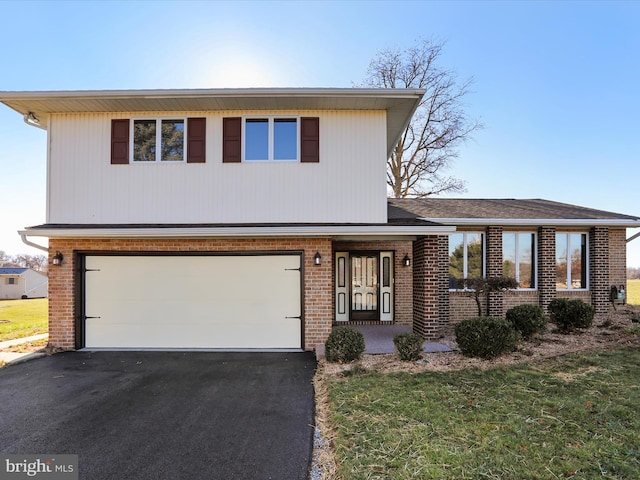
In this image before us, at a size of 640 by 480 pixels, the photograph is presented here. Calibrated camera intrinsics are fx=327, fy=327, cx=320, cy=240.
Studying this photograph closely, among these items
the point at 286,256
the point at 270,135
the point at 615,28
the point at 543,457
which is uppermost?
the point at 615,28

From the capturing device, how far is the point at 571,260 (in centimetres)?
1013

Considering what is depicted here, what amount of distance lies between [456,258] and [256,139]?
658 cm

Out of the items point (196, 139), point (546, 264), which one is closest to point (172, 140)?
point (196, 139)

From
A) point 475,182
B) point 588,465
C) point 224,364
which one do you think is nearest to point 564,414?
point 588,465

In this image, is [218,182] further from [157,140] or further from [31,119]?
[31,119]

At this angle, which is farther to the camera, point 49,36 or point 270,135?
point 49,36

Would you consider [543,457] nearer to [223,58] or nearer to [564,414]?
[564,414]

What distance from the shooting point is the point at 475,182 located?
19.2 meters

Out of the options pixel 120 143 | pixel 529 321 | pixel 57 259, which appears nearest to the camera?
pixel 529 321

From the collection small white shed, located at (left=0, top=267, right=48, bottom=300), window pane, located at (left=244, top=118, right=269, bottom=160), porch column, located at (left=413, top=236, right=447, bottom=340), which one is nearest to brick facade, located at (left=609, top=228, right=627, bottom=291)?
porch column, located at (left=413, top=236, right=447, bottom=340)

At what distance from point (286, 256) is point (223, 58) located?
690cm

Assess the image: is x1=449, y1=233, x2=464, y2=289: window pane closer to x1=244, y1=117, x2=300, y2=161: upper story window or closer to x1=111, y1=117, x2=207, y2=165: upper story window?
x1=244, y1=117, x2=300, y2=161: upper story window

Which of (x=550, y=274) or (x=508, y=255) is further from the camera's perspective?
(x=508, y=255)

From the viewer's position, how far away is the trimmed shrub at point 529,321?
711 cm
